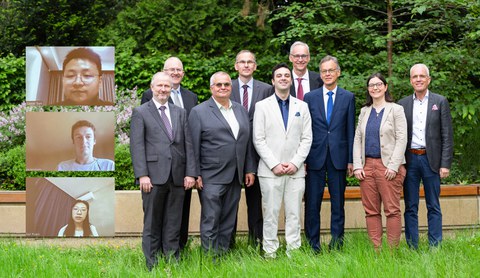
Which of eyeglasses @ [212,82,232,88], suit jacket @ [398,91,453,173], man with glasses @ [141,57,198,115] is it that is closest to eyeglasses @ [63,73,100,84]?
man with glasses @ [141,57,198,115]

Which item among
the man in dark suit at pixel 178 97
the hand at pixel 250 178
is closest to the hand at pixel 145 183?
the man in dark suit at pixel 178 97

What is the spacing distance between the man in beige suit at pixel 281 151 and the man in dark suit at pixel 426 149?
0.97 meters

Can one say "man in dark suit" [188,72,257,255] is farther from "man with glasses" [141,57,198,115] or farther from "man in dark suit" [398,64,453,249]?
"man in dark suit" [398,64,453,249]

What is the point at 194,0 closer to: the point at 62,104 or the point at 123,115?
the point at 123,115

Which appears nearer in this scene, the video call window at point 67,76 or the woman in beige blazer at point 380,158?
the woman in beige blazer at point 380,158

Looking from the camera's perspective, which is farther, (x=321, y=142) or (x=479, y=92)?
(x=479, y=92)

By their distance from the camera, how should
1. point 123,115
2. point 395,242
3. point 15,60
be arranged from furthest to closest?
1. point 15,60
2. point 123,115
3. point 395,242

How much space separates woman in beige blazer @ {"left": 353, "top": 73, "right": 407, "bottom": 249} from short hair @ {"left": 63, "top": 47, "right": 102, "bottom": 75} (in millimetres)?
2838

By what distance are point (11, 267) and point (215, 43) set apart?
22.1 feet

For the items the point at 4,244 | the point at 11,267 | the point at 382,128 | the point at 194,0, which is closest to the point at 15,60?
the point at 194,0

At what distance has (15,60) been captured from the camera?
1047 cm

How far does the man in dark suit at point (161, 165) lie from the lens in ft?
19.9

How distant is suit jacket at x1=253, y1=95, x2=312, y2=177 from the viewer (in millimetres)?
6402

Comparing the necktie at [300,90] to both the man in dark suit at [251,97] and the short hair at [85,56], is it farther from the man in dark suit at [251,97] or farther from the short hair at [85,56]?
the short hair at [85,56]
